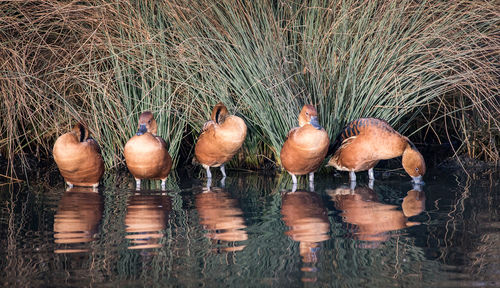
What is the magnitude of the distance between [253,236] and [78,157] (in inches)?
95.9

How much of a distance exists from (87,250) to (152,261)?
47 centimetres

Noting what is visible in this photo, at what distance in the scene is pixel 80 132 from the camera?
6.33 meters

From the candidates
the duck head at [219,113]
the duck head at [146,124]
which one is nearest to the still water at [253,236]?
the duck head at [146,124]

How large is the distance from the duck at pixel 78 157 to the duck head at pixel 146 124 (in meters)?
0.47

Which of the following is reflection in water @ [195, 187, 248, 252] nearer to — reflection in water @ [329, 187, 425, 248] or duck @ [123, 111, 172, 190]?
duck @ [123, 111, 172, 190]

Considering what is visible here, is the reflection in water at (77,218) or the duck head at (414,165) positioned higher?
the duck head at (414,165)

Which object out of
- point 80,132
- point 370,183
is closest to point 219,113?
point 80,132

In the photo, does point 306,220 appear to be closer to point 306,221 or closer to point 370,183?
point 306,221

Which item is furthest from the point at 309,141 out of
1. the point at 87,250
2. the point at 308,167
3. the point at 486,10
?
the point at 87,250

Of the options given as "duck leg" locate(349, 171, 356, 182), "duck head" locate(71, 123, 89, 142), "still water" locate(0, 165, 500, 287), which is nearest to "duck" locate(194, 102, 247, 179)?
"still water" locate(0, 165, 500, 287)

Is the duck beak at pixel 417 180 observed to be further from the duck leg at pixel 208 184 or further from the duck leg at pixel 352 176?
the duck leg at pixel 208 184

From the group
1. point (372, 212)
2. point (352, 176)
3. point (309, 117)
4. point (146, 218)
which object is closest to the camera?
point (146, 218)

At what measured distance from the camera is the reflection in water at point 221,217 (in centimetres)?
438

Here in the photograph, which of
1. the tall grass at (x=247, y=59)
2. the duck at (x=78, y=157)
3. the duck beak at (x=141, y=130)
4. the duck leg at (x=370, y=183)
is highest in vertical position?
the tall grass at (x=247, y=59)
